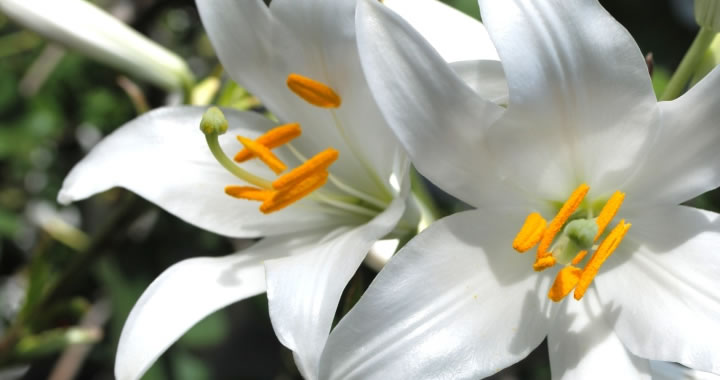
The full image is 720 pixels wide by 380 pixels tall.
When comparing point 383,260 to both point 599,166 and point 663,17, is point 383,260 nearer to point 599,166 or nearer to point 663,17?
point 599,166

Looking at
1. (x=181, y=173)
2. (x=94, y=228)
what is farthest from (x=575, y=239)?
(x=94, y=228)

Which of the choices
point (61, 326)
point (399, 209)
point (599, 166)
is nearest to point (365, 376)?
point (399, 209)

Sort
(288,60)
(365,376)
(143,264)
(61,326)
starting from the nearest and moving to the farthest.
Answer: (365,376) < (288,60) < (61,326) < (143,264)

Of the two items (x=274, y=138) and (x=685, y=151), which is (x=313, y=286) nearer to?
(x=274, y=138)

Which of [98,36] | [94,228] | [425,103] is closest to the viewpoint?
[425,103]

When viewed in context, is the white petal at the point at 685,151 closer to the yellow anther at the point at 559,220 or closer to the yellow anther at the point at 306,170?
the yellow anther at the point at 559,220
